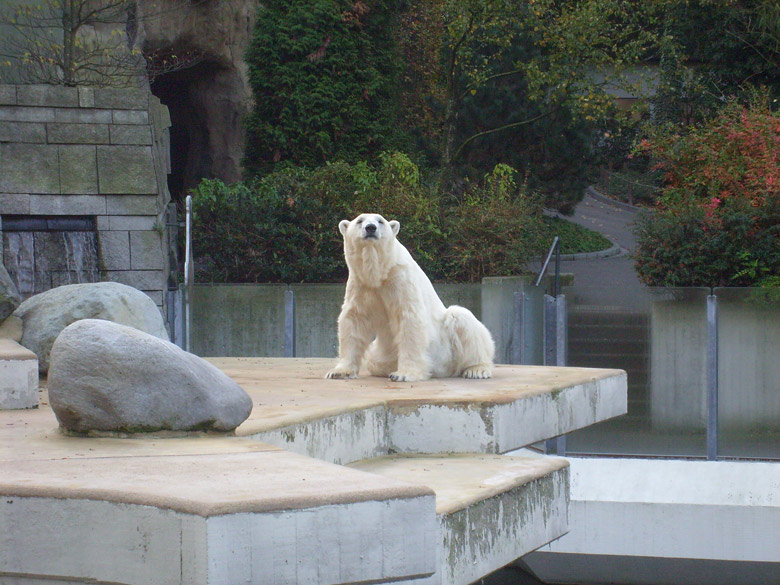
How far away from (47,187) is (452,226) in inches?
161

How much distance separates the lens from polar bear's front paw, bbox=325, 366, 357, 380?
579 cm

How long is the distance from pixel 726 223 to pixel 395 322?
184 inches

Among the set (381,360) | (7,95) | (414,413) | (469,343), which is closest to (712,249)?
(469,343)

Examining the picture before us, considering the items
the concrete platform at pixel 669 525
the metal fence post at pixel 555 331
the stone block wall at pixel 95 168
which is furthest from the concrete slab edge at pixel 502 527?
the stone block wall at pixel 95 168

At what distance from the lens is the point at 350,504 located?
2582mm

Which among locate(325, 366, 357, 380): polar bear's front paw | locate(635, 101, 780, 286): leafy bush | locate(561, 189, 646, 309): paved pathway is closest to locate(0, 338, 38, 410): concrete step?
locate(325, 366, 357, 380): polar bear's front paw

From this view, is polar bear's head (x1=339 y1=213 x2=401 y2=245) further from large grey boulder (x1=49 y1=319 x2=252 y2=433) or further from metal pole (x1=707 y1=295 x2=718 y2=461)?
metal pole (x1=707 y1=295 x2=718 y2=461)

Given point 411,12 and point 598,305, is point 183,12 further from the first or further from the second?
point 598,305

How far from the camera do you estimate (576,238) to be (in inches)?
837

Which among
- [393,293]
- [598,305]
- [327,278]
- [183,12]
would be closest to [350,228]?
[393,293]

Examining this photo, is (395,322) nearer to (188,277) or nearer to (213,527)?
(213,527)

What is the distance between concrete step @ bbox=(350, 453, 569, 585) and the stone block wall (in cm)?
508

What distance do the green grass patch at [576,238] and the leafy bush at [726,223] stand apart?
9476 mm

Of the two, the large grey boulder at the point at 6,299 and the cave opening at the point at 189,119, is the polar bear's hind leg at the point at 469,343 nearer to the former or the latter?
the large grey boulder at the point at 6,299
